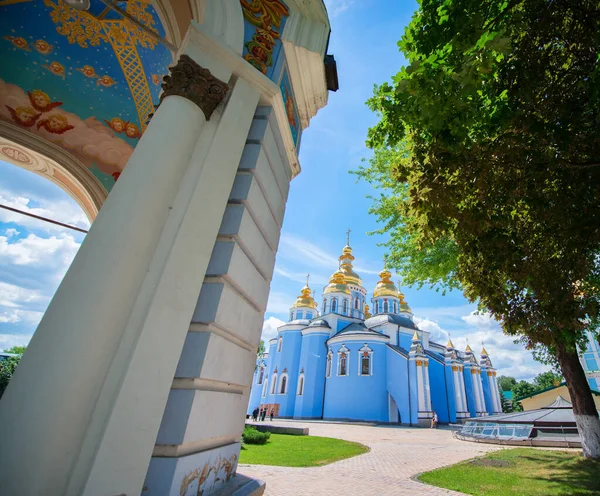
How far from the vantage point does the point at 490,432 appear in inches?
628

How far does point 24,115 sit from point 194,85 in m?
4.29

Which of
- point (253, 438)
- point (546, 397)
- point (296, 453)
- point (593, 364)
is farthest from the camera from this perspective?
point (593, 364)

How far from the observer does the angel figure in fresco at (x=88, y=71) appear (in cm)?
515

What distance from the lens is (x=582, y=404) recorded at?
29.7 ft

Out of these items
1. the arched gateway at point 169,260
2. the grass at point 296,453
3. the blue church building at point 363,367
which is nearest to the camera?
the arched gateway at point 169,260

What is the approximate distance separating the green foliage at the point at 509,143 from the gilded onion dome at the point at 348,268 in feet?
110

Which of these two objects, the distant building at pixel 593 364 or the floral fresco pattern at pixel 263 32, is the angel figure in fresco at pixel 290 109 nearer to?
the floral fresco pattern at pixel 263 32

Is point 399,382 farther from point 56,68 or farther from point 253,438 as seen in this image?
point 56,68

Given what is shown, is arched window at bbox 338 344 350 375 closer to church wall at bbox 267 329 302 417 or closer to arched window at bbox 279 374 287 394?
church wall at bbox 267 329 302 417

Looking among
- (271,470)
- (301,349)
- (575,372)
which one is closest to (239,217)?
(271,470)

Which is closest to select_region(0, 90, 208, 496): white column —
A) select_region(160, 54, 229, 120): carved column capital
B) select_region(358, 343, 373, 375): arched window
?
select_region(160, 54, 229, 120): carved column capital

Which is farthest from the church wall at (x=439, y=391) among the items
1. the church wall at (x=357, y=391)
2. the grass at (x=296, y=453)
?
the grass at (x=296, y=453)

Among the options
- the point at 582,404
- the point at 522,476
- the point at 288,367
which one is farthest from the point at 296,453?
the point at 288,367

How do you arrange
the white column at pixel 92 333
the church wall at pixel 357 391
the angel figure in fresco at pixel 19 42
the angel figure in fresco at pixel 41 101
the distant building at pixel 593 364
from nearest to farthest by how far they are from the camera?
the white column at pixel 92 333, the angel figure in fresco at pixel 19 42, the angel figure in fresco at pixel 41 101, the church wall at pixel 357 391, the distant building at pixel 593 364
